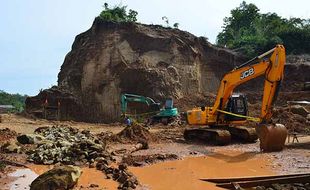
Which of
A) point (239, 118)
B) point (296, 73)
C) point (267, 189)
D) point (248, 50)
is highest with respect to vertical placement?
point (248, 50)

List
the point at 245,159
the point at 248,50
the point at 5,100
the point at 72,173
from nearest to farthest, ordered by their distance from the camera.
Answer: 1. the point at 72,173
2. the point at 245,159
3. the point at 248,50
4. the point at 5,100

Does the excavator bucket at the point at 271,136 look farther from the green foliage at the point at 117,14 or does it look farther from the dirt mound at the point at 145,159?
the green foliage at the point at 117,14

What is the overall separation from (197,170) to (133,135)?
6912 millimetres

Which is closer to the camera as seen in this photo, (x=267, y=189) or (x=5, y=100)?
(x=267, y=189)

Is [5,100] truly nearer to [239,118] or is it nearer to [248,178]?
[239,118]

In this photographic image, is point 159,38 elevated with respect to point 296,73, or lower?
elevated

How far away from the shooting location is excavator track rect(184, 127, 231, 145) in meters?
17.3

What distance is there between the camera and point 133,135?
18.8 meters

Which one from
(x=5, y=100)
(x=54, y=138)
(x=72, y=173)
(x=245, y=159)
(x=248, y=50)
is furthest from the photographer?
(x=5, y=100)

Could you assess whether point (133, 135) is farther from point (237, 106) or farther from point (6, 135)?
point (6, 135)

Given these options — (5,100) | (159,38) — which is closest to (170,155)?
(159,38)

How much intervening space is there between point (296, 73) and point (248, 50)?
4844 mm

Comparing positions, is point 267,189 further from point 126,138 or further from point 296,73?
point 296,73

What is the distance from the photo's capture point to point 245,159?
14.0 meters
